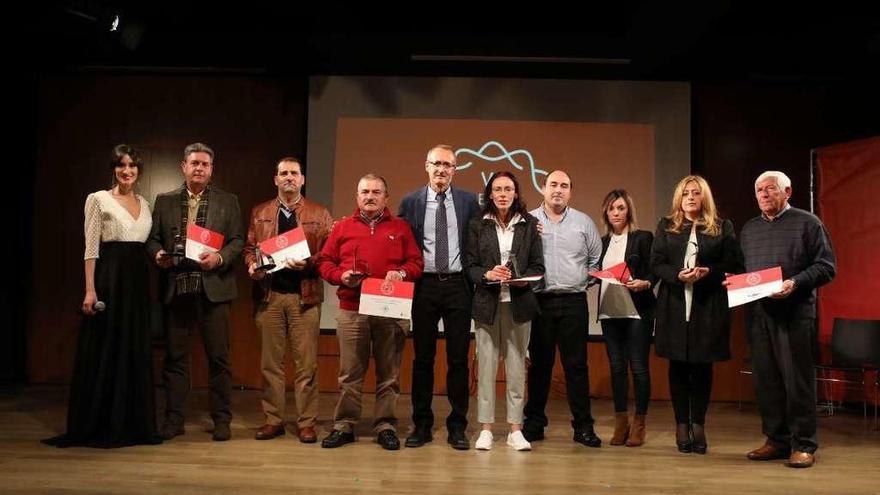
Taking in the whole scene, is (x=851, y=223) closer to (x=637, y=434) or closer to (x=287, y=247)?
(x=637, y=434)

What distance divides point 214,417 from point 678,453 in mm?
2606

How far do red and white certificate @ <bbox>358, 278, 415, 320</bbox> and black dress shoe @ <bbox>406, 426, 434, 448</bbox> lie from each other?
2.36 feet

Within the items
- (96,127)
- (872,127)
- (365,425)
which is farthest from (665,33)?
(96,127)

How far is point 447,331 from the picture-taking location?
411 cm

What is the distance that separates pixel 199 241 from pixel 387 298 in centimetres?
111

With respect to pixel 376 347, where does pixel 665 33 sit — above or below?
above

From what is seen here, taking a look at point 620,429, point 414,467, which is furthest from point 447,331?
point 620,429

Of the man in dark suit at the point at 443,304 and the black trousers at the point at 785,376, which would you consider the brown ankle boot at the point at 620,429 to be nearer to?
the black trousers at the point at 785,376

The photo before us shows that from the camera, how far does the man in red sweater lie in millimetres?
4035

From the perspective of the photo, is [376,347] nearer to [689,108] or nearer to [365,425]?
[365,425]

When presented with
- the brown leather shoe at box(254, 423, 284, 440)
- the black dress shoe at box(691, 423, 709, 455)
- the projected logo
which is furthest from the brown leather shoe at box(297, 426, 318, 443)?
the projected logo

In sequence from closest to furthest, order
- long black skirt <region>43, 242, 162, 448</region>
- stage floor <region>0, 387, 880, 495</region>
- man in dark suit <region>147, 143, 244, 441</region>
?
stage floor <region>0, 387, 880, 495</region> → long black skirt <region>43, 242, 162, 448</region> → man in dark suit <region>147, 143, 244, 441</region>

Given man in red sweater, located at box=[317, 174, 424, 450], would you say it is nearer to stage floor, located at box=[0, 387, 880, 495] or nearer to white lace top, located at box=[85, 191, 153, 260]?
stage floor, located at box=[0, 387, 880, 495]

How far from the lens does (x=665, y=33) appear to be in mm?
6059
